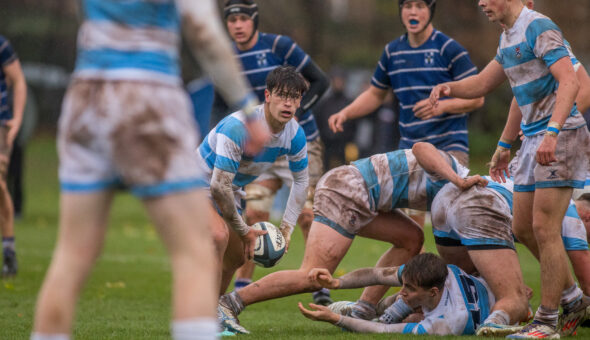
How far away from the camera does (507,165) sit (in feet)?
19.8

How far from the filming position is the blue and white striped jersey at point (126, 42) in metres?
3.18

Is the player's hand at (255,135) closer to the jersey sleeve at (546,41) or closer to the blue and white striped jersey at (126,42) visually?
the blue and white striped jersey at (126,42)

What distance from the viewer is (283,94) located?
5.52 m

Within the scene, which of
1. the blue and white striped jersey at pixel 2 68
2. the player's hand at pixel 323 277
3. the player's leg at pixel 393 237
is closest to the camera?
the player's hand at pixel 323 277

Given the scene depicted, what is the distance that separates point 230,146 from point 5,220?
402 centimetres

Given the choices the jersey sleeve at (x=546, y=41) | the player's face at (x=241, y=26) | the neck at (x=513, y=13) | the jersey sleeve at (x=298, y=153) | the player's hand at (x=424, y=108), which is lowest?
the jersey sleeve at (x=298, y=153)

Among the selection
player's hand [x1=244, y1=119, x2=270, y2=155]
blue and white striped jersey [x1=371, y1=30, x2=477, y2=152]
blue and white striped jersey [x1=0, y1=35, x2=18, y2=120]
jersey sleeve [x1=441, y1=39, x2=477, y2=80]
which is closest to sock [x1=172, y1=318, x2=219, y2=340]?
player's hand [x1=244, y1=119, x2=270, y2=155]

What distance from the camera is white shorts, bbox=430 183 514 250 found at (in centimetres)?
541

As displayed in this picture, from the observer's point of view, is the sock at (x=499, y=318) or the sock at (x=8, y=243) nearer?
the sock at (x=499, y=318)

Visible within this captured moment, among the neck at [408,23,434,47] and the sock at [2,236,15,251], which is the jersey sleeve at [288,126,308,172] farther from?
the sock at [2,236,15,251]

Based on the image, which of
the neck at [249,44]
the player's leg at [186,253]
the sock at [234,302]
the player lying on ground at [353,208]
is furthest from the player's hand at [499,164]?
the player's leg at [186,253]

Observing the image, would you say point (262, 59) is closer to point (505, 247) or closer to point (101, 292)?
point (101, 292)

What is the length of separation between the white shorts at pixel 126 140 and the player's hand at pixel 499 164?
330 centimetres

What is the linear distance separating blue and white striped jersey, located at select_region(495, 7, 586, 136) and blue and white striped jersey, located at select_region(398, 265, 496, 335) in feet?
3.35
